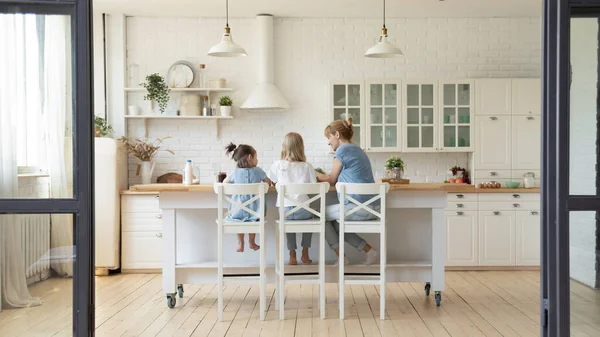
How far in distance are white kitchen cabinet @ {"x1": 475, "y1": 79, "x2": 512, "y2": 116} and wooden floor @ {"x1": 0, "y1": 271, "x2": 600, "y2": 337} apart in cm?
193

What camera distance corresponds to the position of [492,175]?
791 centimetres

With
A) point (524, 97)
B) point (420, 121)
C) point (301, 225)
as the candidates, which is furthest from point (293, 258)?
point (524, 97)

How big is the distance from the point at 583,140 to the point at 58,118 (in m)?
2.33

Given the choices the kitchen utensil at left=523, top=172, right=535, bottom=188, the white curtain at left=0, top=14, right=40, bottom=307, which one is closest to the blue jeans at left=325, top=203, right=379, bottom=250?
the kitchen utensil at left=523, top=172, right=535, bottom=188

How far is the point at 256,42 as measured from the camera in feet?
26.7

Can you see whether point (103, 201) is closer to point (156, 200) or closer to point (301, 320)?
point (156, 200)

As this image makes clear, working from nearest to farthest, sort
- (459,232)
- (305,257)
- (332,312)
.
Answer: (332,312) → (305,257) → (459,232)

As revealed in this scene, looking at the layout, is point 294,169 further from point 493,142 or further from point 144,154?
point 493,142

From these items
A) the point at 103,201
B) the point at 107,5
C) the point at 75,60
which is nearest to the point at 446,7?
the point at 107,5

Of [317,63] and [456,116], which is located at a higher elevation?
[317,63]

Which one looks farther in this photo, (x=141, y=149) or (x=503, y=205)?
(x=141, y=149)

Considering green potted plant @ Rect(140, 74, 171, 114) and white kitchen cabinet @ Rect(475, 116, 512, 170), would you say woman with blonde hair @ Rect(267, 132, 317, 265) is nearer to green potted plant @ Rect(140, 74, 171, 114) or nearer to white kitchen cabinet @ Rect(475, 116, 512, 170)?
green potted plant @ Rect(140, 74, 171, 114)

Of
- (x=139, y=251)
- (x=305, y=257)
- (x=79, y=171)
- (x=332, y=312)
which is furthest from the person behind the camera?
(x=139, y=251)

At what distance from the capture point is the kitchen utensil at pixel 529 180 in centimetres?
777
